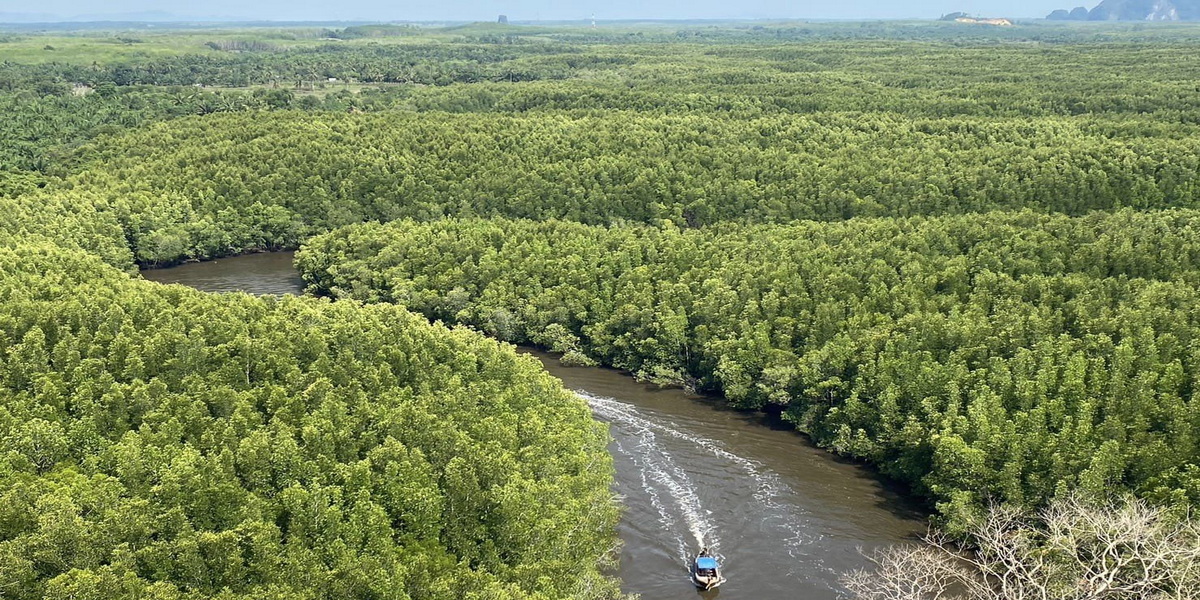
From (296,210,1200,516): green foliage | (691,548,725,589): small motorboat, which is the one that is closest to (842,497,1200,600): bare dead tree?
(296,210,1200,516): green foliage

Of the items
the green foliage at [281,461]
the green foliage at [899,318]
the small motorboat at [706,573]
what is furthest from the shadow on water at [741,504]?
the green foliage at [281,461]

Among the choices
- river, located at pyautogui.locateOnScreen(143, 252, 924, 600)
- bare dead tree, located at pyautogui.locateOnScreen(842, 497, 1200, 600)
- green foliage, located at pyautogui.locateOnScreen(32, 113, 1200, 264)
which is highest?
green foliage, located at pyautogui.locateOnScreen(32, 113, 1200, 264)

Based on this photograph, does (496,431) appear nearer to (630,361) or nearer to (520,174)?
(630,361)

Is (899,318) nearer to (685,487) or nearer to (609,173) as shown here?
(685,487)

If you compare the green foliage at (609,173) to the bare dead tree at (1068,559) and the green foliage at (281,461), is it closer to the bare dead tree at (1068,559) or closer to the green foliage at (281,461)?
the green foliage at (281,461)

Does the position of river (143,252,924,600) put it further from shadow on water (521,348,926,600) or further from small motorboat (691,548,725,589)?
small motorboat (691,548,725,589)

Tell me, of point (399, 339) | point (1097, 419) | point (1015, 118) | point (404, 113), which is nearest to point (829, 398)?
point (1097, 419)
